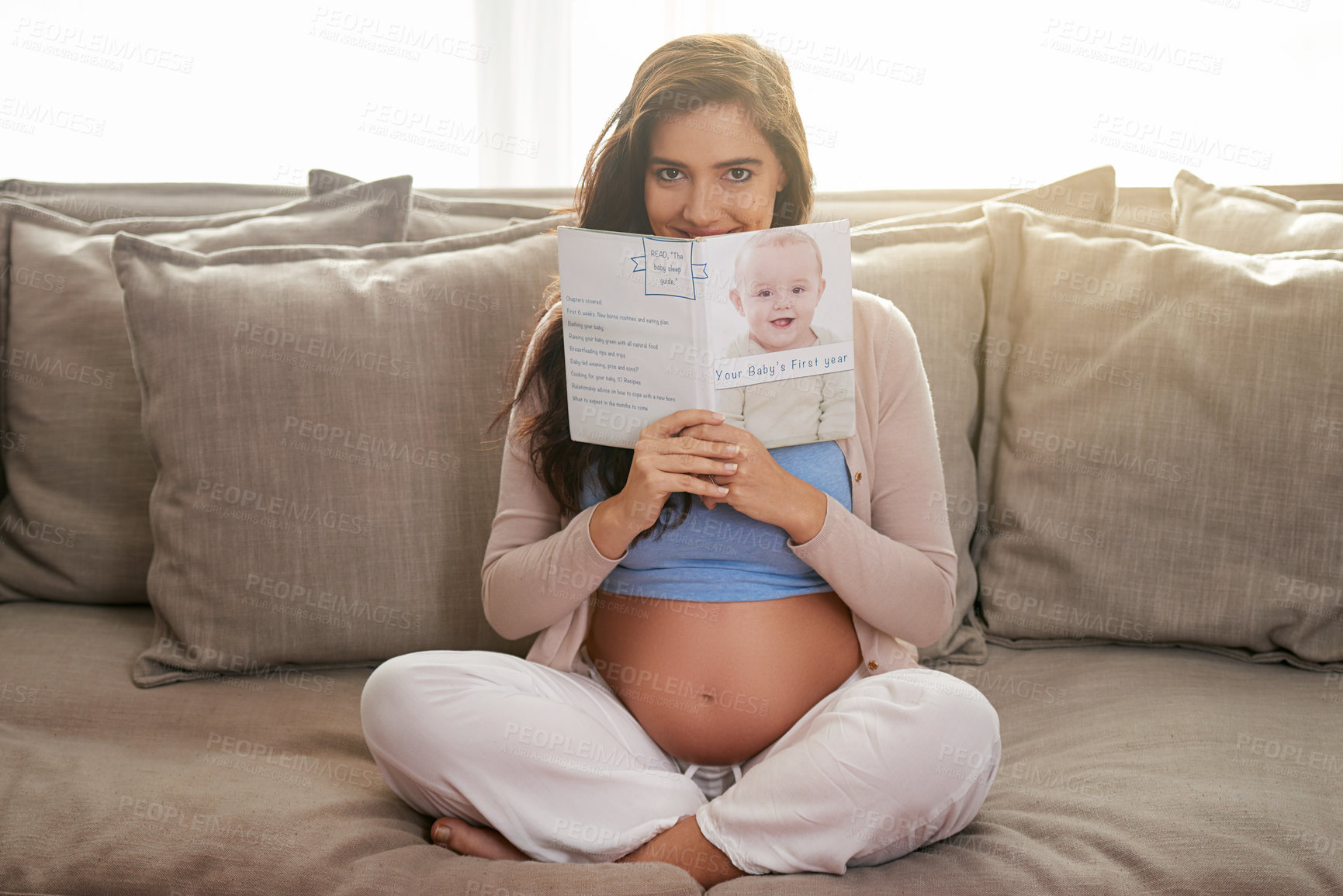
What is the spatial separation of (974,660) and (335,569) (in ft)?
3.12

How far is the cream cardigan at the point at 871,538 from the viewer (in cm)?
118

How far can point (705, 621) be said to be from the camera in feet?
3.91

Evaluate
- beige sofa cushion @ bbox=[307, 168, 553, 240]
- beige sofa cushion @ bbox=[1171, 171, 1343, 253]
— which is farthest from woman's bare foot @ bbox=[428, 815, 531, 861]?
beige sofa cushion @ bbox=[1171, 171, 1343, 253]

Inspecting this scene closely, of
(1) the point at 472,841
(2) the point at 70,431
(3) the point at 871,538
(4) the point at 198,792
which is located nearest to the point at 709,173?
(3) the point at 871,538

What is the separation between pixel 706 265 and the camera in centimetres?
102

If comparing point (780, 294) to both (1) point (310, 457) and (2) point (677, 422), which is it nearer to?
(2) point (677, 422)

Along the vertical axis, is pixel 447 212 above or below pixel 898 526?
above

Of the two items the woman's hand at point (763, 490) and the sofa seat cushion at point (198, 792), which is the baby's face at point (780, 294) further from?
the sofa seat cushion at point (198, 792)

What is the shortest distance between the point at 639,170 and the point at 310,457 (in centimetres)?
62

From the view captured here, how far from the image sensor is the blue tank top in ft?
Answer: 3.95

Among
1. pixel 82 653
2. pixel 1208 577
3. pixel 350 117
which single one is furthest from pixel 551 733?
pixel 350 117

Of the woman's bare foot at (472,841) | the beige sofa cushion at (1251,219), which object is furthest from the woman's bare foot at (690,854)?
the beige sofa cushion at (1251,219)

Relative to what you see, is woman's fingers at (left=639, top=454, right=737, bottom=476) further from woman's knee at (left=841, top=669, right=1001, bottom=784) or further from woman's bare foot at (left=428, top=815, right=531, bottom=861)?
woman's bare foot at (left=428, top=815, right=531, bottom=861)

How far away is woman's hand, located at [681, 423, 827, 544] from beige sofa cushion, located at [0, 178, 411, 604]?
3.17ft
